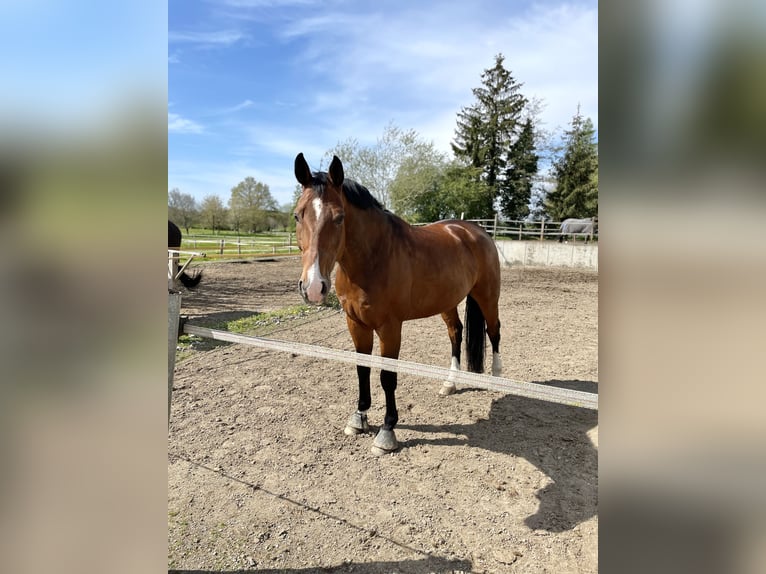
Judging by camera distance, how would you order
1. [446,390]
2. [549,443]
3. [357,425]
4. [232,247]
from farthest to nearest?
[232,247]
[446,390]
[357,425]
[549,443]

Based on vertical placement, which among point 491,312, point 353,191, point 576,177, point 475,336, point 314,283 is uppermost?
point 576,177

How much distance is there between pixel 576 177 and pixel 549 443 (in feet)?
95.5

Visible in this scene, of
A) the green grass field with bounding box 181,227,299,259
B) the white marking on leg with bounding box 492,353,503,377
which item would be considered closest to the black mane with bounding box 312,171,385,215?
the white marking on leg with bounding box 492,353,503,377

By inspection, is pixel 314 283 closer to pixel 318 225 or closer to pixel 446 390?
pixel 318 225

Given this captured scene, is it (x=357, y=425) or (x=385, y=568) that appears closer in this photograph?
(x=385, y=568)

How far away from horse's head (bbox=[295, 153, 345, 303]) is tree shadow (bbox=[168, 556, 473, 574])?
4.13 ft

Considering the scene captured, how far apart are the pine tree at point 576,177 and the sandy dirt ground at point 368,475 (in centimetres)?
2587

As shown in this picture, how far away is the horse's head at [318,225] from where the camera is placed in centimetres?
212

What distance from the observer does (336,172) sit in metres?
2.44

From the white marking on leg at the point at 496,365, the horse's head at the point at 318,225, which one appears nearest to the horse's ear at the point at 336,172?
the horse's head at the point at 318,225

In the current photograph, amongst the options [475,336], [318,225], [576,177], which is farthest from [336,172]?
[576,177]

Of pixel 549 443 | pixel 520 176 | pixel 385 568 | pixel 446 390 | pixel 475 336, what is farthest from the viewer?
pixel 520 176
